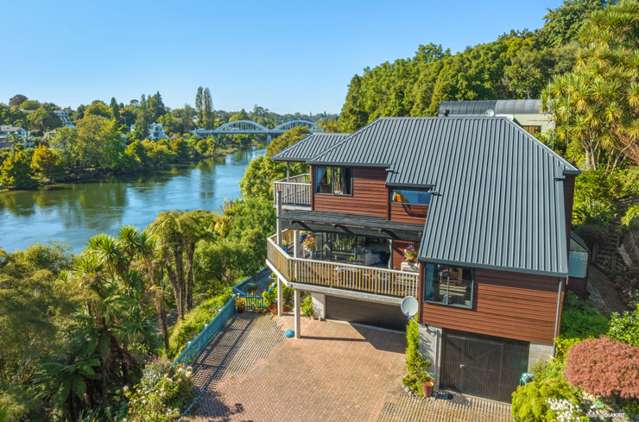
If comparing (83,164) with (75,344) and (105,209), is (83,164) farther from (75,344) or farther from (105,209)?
(75,344)

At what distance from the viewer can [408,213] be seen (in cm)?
1616

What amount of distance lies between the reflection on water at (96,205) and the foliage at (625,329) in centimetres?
3627

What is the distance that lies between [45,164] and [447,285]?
86.4m

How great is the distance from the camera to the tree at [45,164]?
80.7 m

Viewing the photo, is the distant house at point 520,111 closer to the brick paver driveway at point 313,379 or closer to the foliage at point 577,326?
the brick paver driveway at point 313,379

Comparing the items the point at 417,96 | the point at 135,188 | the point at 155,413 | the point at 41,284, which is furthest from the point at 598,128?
the point at 135,188

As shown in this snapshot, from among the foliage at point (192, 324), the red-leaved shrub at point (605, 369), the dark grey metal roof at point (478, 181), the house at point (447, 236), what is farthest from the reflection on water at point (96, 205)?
the red-leaved shrub at point (605, 369)

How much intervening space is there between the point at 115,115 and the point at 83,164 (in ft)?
303

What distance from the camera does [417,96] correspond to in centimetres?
5966

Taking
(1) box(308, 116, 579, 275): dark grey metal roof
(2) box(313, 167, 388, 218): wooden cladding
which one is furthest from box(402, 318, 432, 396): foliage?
(2) box(313, 167, 388, 218): wooden cladding

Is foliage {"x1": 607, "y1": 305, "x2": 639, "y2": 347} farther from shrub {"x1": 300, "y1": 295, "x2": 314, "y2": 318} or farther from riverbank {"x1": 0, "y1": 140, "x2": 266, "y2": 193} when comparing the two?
riverbank {"x1": 0, "y1": 140, "x2": 266, "y2": 193}

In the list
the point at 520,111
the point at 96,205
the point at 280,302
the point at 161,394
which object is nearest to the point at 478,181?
the point at 280,302

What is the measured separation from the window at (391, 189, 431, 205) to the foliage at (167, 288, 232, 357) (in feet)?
31.4

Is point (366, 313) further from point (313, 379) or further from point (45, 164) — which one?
point (45, 164)
